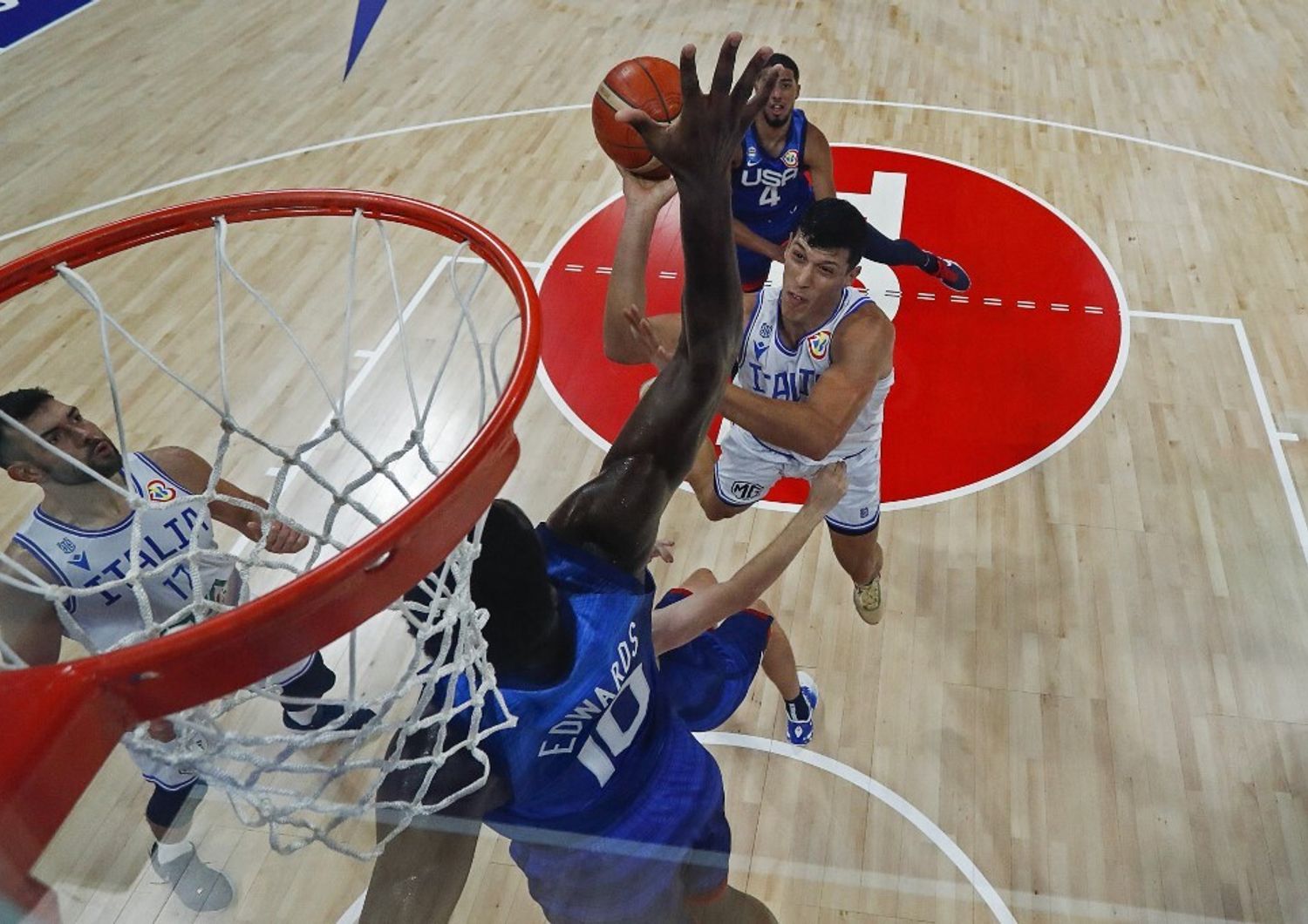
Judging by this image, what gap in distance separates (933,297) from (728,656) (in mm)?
3317

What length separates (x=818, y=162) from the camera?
480 cm

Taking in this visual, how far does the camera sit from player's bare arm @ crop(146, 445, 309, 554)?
10.0 feet

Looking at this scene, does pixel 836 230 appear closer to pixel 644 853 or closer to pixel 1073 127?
pixel 644 853

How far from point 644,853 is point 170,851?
1756 millimetres

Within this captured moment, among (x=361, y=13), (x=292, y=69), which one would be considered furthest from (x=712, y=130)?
(x=361, y=13)

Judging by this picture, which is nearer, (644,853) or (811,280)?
(644,853)

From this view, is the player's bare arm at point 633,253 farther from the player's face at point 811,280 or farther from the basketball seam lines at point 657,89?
the basketball seam lines at point 657,89

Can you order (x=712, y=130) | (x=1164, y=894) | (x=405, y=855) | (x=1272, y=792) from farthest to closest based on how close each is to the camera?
1. (x=1272, y=792)
2. (x=1164, y=894)
3. (x=405, y=855)
4. (x=712, y=130)

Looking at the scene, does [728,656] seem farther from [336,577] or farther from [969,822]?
[336,577]

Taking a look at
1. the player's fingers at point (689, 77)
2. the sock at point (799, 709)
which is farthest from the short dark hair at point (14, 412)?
the sock at point (799, 709)

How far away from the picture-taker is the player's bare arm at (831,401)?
309 cm

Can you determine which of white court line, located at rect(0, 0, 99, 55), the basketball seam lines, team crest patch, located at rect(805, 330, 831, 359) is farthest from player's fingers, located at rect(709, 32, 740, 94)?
white court line, located at rect(0, 0, 99, 55)

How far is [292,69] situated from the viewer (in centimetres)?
824

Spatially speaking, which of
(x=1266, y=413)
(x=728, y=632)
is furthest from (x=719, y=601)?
(x=1266, y=413)
